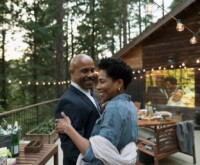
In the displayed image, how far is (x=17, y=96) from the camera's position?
1526cm

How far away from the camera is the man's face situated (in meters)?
2.02

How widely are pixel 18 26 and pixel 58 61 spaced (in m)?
2.38

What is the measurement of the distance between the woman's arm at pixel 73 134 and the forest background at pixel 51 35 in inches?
296

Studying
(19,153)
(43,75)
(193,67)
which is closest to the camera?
(19,153)

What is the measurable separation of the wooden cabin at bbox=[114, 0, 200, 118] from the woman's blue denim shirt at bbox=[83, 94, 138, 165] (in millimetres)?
7300

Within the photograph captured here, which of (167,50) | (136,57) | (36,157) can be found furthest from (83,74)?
(136,57)

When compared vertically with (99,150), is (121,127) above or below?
above

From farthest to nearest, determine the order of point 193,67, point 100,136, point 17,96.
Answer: point 17,96, point 193,67, point 100,136

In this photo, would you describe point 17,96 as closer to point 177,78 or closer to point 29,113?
point 29,113

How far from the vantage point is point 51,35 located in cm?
1241

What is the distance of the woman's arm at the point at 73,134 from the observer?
139 centimetres

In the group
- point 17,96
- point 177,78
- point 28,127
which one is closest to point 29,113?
point 28,127

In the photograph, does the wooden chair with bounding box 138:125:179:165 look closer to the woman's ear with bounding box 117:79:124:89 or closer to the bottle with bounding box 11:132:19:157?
the bottle with bounding box 11:132:19:157

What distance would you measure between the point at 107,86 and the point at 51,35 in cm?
1134
